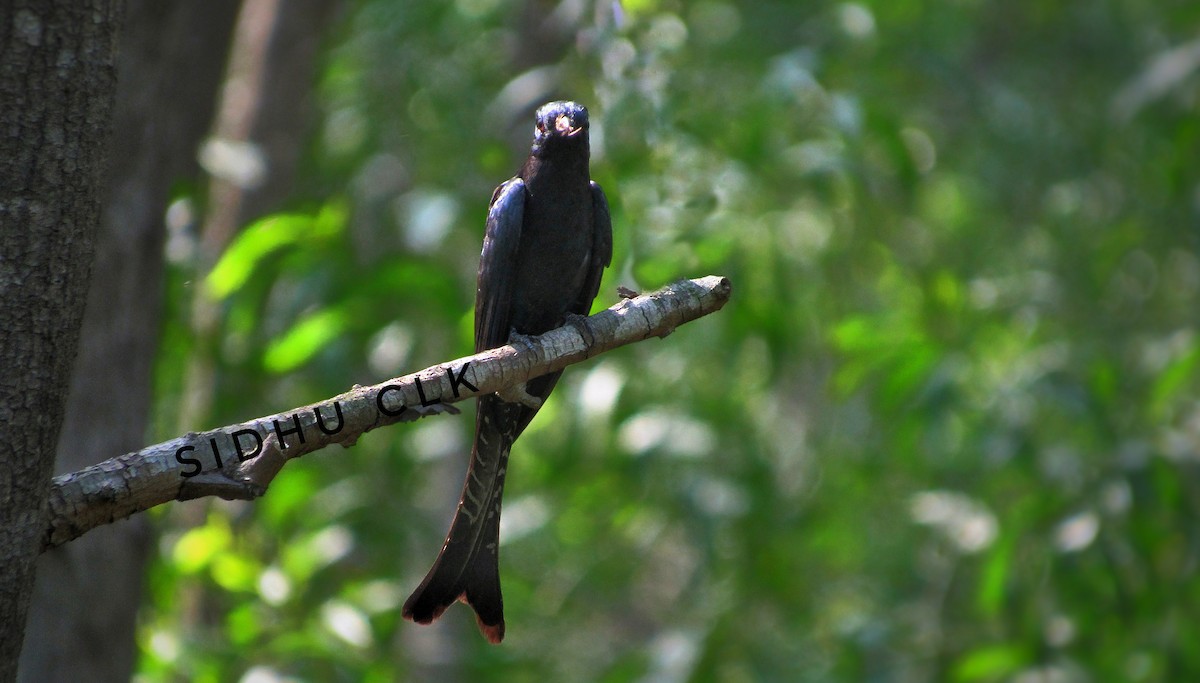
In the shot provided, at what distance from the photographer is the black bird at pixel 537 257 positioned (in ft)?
9.30

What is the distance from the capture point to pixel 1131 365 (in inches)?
299

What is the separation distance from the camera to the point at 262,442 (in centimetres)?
225

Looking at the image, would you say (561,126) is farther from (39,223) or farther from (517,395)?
(39,223)

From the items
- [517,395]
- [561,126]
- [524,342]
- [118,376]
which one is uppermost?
[118,376]

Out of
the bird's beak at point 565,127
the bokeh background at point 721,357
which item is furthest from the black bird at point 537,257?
the bokeh background at point 721,357

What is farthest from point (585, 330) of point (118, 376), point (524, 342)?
point (118, 376)

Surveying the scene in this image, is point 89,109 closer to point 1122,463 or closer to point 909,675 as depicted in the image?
point 1122,463

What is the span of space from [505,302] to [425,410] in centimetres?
87

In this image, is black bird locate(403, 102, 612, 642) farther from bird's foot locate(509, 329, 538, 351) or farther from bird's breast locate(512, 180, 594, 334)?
bird's foot locate(509, 329, 538, 351)

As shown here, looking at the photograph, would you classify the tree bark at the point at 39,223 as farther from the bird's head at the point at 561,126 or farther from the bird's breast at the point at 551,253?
the bird's breast at the point at 551,253

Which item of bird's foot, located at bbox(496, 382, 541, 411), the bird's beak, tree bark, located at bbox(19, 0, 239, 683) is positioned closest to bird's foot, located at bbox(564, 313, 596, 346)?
bird's foot, located at bbox(496, 382, 541, 411)

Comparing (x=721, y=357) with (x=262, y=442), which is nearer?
(x=262, y=442)

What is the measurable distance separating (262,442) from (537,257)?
3.68 feet

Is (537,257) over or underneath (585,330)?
over
